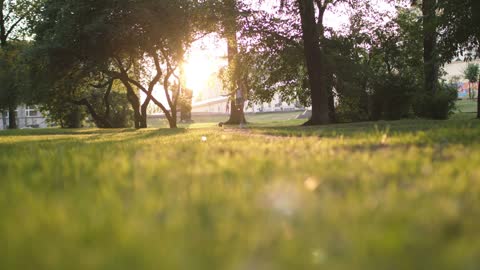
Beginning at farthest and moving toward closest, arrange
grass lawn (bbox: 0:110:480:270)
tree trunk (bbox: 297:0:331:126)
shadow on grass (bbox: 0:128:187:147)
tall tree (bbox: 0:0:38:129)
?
1. tall tree (bbox: 0:0:38:129)
2. tree trunk (bbox: 297:0:331:126)
3. shadow on grass (bbox: 0:128:187:147)
4. grass lawn (bbox: 0:110:480:270)

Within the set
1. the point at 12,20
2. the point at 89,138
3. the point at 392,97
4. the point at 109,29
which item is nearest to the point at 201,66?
the point at 109,29

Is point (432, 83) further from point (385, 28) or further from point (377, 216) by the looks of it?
point (377, 216)

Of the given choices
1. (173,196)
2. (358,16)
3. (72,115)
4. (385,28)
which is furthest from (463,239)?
(72,115)

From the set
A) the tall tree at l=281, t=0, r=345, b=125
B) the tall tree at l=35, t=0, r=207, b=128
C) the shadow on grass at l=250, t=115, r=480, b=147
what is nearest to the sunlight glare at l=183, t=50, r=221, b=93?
the tall tree at l=35, t=0, r=207, b=128

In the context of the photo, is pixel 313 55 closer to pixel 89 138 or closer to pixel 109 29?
pixel 109 29

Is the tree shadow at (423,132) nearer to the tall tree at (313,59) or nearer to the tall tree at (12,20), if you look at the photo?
the tall tree at (313,59)

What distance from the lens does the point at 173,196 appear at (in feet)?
5.97

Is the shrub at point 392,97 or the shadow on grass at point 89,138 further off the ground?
the shrub at point 392,97

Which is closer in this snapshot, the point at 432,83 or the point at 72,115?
the point at 432,83

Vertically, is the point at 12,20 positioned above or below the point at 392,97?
above

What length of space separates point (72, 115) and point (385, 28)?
1075 inches

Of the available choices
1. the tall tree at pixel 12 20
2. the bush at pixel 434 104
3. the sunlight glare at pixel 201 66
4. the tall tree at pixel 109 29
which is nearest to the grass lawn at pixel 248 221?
the tall tree at pixel 109 29

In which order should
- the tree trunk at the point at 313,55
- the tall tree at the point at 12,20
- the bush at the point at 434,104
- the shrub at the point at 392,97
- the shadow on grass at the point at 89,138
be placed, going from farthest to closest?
1. the tall tree at the point at 12,20
2. the shrub at the point at 392,97
3. the bush at the point at 434,104
4. the tree trunk at the point at 313,55
5. the shadow on grass at the point at 89,138

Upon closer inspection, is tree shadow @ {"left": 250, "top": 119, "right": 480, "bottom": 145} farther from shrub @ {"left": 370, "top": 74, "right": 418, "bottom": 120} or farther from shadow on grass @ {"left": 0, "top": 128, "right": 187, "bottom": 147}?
shrub @ {"left": 370, "top": 74, "right": 418, "bottom": 120}
